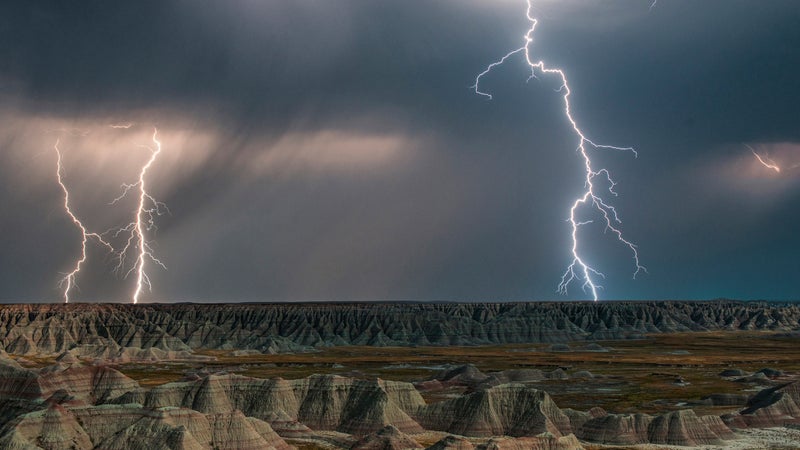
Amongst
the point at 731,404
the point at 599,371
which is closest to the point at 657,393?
the point at 731,404

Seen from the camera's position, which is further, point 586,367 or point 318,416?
point 586,367

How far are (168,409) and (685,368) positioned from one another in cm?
10460

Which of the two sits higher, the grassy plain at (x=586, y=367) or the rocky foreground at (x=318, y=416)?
the grassy plain at (x=586, y=367)

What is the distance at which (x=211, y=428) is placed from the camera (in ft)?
210

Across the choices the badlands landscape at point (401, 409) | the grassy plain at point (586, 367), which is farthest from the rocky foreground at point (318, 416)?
the grassy plain at point (586, 367)

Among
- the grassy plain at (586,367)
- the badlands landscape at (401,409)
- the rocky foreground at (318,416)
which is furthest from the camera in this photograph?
the grassy plain at (586,367)

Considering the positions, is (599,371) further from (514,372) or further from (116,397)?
(116,397)

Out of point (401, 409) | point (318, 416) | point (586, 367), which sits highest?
point (586, 367)

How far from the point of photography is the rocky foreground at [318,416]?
62938mm

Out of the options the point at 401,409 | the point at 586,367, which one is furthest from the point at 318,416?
the point at 586,367

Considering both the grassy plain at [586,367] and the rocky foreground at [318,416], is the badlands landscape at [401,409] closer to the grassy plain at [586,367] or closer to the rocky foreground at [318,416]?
the rocky foreground at [318,416]

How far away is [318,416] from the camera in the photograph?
282 ft

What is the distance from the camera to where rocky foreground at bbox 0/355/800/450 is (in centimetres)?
6294

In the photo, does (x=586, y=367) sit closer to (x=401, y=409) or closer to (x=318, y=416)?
(x=401, y=409)
